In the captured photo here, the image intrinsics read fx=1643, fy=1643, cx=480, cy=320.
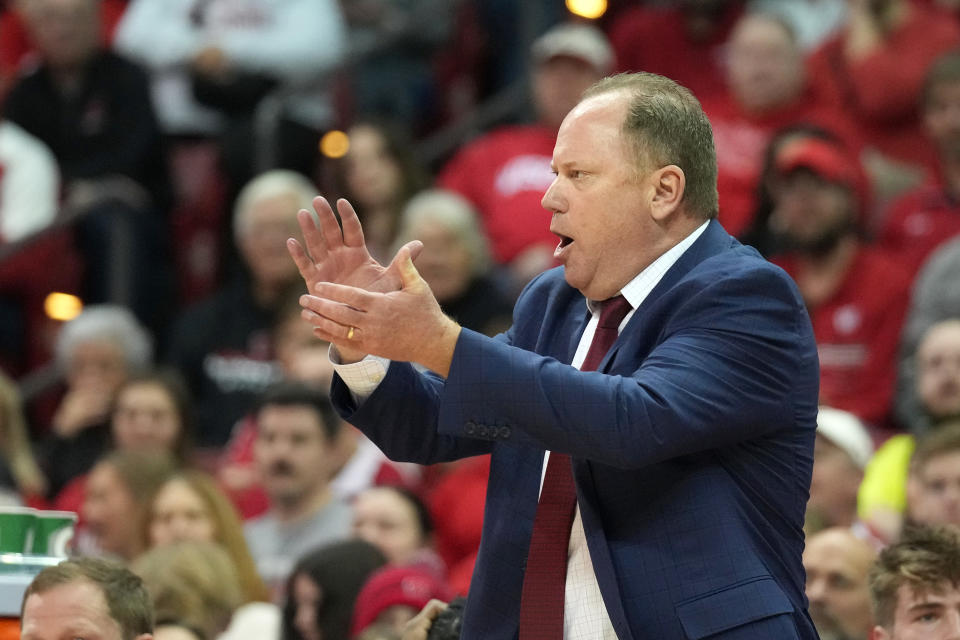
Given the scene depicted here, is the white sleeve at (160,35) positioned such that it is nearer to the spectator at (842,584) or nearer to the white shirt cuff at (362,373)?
the spectator at (842,584)

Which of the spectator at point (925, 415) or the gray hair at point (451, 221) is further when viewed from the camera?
the gray hair at point (451, 221)

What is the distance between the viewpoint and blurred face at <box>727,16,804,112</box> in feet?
24.1

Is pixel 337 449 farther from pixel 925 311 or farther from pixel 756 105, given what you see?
pixel 756 105

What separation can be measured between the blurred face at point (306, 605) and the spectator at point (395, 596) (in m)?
0.23

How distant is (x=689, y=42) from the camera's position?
8.15 metres

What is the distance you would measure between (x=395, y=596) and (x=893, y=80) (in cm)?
402

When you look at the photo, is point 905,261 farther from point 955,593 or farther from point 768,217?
point 955,593

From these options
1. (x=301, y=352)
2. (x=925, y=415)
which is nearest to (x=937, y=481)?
(x=925, y=415)

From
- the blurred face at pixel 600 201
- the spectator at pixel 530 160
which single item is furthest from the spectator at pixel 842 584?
the spectator at pixel 530 160

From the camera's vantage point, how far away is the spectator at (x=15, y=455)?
22.3 feet

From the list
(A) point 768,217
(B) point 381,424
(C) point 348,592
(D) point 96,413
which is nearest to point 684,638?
(B) point 381,424

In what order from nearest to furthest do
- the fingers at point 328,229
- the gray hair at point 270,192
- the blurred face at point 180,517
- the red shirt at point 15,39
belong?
the fingers at point 328,229 → the blurred face at point 180,517 → the gray hair at point 270,192 → the red shirt at point 15,39

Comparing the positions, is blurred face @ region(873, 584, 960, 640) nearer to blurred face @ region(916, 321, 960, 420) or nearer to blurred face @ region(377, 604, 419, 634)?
blurred face @ region(377, 604, 419, 634)

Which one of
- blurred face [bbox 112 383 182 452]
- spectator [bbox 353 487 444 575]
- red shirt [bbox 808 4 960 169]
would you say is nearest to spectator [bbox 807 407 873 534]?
spectator [bbox 353 487 444 575]
